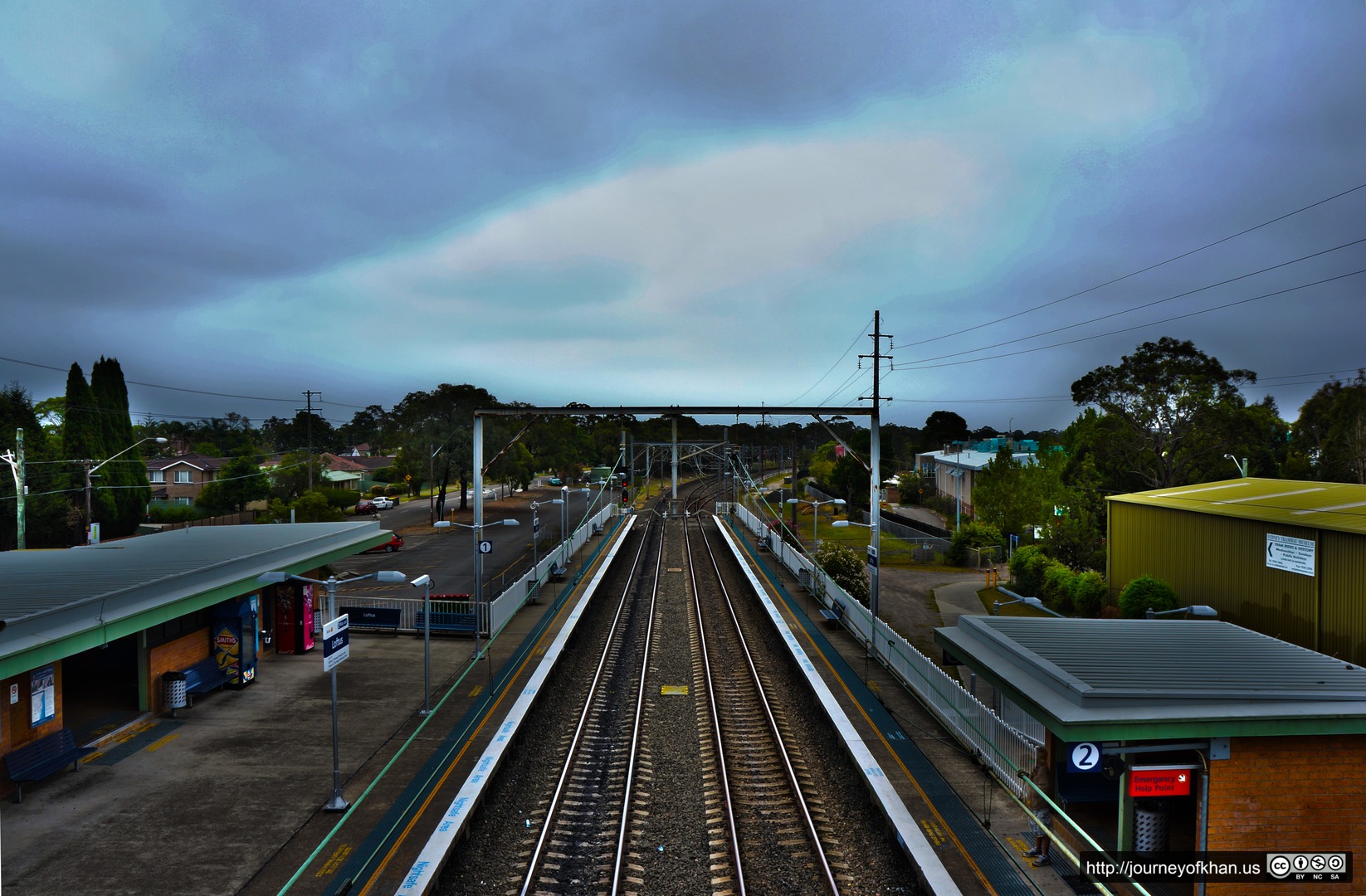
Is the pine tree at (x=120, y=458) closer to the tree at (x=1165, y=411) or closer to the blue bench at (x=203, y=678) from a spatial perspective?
the blue bench at (x=203, y=678)

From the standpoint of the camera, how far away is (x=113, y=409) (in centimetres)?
5169

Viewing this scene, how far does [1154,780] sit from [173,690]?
18.1 meters

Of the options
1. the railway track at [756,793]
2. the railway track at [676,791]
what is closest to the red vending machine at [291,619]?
the railway track at [676,791]

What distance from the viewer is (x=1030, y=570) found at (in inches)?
1119

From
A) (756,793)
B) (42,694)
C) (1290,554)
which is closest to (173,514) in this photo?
(42,694)

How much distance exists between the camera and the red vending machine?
20.2 meters

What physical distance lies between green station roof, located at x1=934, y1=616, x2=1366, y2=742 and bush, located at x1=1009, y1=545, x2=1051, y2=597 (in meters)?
15.9

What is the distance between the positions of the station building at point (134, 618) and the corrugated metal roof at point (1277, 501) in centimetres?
2470

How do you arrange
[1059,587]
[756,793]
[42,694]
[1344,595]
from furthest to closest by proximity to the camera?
[1059,587]
[1344,595]
[42,694]
[756,793]

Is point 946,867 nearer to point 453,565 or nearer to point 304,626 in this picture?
point 304,626

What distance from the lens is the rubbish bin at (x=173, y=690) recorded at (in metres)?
15.4

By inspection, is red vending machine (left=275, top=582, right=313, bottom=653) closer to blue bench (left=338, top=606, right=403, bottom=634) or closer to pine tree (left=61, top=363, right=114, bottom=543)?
blue bench (left=338, top=606, right=403, bottom=634)

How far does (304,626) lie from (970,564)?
31714mm

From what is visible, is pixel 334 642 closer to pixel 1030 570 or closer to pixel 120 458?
pixel 1030 570
